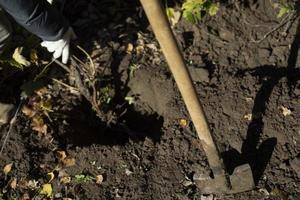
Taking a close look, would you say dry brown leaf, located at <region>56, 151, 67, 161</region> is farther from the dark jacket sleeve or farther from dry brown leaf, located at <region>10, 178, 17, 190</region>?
the dark jacket sleeve

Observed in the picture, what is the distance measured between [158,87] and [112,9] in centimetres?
83

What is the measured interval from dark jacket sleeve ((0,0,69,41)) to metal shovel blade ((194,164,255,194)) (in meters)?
0.96

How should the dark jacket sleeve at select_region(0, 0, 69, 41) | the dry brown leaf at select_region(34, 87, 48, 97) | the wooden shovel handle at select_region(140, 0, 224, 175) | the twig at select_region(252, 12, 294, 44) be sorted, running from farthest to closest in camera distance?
the dry brown leaf at select_region(34, 87, 48, 97) < the twig at select_region(252, 12, 294, 44) < the dark jacket sleeve at select_region(0, 0, 69, 41) < the wooden shovel handle at select_region(140, 0, 224, 175)

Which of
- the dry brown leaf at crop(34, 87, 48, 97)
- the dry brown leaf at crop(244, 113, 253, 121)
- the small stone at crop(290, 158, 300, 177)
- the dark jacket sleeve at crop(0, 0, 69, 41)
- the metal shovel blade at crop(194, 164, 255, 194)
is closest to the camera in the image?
the dark jacket sleeve at crop(0, 0, 69, 41)

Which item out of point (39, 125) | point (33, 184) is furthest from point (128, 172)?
point (39, 125)

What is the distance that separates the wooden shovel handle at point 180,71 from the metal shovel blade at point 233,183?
6 cm

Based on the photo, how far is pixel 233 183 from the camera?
2496 mm

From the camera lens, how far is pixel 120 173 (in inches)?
109

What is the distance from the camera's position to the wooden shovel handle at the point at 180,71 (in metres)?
1.84

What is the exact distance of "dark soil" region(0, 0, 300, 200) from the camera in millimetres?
2686

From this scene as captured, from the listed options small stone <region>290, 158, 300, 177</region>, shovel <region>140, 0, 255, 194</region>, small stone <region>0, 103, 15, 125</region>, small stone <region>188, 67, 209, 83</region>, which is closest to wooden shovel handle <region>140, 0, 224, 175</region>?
shovel <region>140, 0, 255, 194</region>

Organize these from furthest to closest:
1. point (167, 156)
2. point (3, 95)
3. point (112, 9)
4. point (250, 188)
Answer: point (112, 9)
point (3, 95)
point (167, 156)
point (250, 188)

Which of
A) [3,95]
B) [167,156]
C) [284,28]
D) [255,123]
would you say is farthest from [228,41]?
[3,95]

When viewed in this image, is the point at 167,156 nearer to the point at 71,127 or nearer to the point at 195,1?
the point at 71,127
